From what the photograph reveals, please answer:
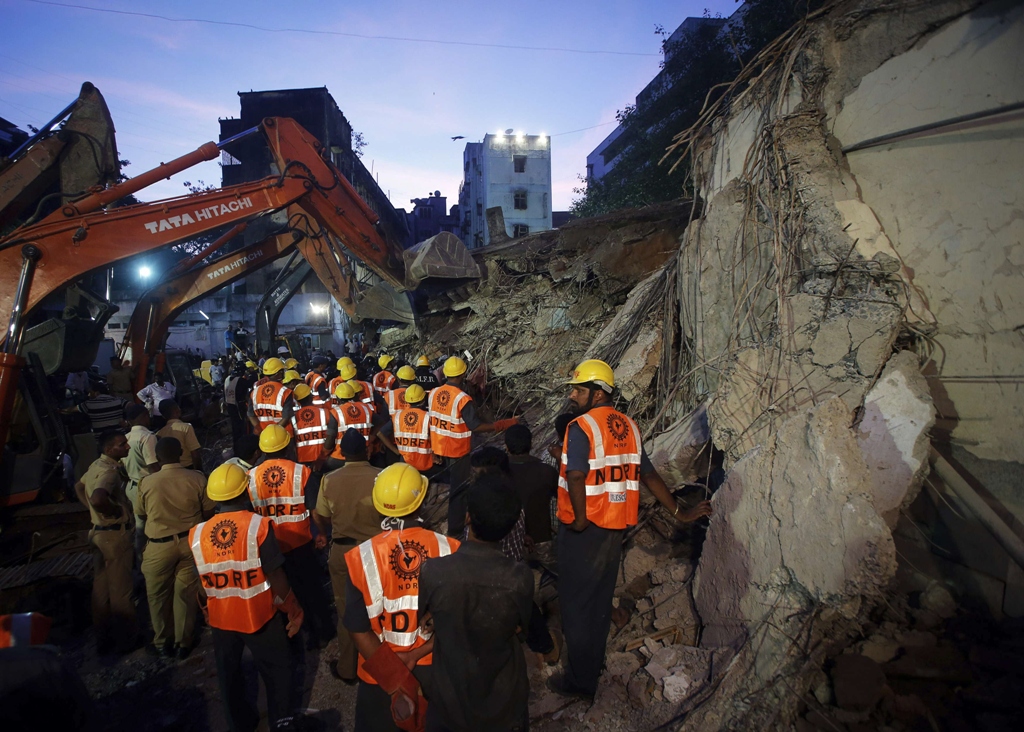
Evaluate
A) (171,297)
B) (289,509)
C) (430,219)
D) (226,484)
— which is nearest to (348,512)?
(289,509)

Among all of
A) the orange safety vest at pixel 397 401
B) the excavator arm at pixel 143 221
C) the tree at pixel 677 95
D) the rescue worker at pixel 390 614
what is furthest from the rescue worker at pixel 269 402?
the tree at pixel 677 95

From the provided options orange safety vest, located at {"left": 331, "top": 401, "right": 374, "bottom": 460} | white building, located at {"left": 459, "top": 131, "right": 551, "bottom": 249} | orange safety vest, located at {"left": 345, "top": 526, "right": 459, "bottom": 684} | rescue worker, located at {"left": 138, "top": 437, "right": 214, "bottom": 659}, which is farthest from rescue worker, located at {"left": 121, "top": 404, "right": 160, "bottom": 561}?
white building, located at {"left": 459, "top": 131, "right": 551, "bottom": 249}

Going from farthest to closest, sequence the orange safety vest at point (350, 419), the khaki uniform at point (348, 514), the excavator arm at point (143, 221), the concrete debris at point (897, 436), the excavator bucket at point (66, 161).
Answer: the orange safety vest at point (350, 419) → the excavator bucket at point (66, 161) → the excavator arm at point (143, 221) → the khaki uniform at point (348, 514) → the concrete debris at point (897, 436)

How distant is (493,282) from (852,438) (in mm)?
8867

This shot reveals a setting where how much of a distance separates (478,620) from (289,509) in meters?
2.58

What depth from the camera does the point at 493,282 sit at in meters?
11.0

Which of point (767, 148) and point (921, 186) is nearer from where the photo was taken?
point (921, 186)

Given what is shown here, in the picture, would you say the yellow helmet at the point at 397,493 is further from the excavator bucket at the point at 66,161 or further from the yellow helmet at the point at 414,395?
the excavator bucket at the point at 66,161

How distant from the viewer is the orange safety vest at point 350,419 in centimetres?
618

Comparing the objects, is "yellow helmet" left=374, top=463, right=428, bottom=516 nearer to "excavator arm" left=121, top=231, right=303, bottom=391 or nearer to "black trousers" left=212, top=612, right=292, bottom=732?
"black trousers" left=212, top=612, right=292, bottom=732

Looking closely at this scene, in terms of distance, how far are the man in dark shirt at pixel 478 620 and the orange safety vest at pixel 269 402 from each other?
5.59 metres

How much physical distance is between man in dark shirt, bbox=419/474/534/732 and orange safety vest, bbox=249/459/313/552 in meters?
2.33

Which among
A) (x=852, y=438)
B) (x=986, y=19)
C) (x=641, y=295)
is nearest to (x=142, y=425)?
(x=641, y=295)

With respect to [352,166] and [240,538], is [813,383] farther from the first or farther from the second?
[352,166]
